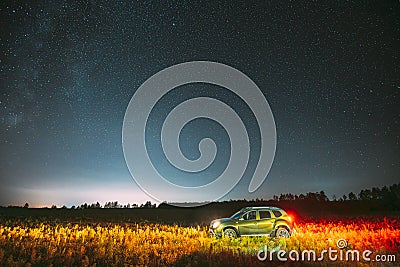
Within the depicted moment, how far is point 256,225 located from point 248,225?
421 millimetres

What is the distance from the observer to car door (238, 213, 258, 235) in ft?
65.8

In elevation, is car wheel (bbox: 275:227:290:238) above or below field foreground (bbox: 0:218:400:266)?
above

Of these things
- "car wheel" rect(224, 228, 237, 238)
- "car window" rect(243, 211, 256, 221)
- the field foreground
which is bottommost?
the field foreground

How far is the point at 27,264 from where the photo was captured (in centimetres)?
1071

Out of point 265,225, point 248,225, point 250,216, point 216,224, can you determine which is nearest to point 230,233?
point 216,224

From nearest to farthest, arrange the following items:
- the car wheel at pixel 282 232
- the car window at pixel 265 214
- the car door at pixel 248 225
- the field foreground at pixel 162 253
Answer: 1. the field foreground at pixel 162 253
2. the car wheel at pixel 282 232
3. the car door at pixel 248 225
4. the car window at pixel 265 214

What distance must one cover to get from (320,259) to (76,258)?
8047 millimetres

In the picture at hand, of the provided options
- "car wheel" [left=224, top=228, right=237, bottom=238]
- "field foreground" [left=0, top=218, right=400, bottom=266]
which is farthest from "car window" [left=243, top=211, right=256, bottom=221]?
"field foreground" [left=0, top=218, right=400, bottom=266]

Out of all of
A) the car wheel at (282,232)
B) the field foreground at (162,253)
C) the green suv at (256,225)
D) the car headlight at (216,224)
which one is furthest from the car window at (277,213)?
the car headlight at (216,224)
